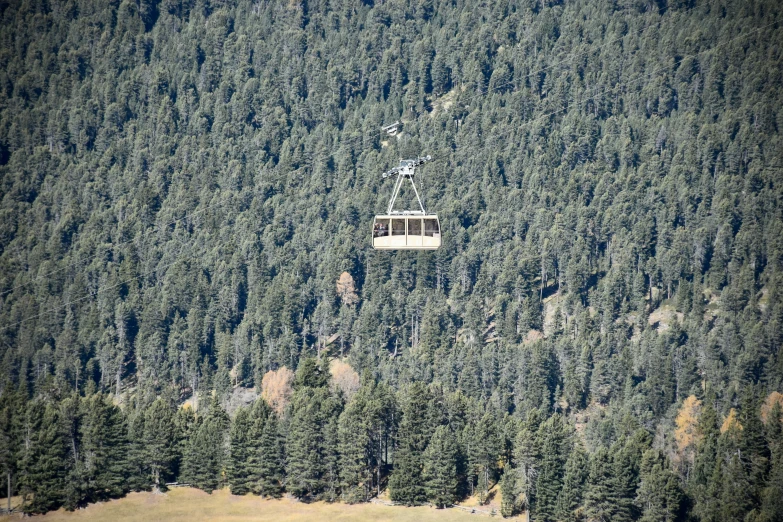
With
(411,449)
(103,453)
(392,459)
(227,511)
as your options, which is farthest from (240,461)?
(411,449)

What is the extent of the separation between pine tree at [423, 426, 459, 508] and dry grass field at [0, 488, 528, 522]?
6.93 feet

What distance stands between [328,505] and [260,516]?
286 inches

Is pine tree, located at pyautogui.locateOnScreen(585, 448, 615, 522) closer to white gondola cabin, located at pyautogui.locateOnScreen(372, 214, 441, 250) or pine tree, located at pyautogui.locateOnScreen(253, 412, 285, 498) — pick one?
pine tree, located at pyautogui.locateOnScreen(253, 412, 285, 498)

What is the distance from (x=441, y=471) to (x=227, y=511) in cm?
2186

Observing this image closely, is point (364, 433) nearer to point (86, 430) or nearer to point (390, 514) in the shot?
point (390, 514)

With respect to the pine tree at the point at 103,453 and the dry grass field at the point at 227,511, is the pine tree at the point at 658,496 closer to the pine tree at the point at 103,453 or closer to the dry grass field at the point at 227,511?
the dry grass field at the point at 227,511

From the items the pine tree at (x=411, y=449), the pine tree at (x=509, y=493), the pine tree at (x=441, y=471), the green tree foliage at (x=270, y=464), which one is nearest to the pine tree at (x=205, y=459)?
the green tree foliage at (x=270, y=464)

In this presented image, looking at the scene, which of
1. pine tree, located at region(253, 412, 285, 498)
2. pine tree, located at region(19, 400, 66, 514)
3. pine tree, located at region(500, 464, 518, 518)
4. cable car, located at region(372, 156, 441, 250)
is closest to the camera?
cable car, located at region(372, 156, 441, 250)

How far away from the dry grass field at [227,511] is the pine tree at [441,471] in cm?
211

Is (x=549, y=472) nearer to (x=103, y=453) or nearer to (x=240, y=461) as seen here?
(x=240, y=461)

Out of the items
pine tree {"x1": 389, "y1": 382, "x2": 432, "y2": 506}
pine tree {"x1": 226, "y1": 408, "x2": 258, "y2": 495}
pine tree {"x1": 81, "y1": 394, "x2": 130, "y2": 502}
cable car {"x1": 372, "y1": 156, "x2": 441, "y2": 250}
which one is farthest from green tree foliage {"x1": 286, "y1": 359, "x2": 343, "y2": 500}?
cable car {"x1": 372, "y1": 156, "x2": 441, "y2": 250}

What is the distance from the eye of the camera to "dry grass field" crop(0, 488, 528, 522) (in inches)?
6929

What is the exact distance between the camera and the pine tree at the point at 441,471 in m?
179

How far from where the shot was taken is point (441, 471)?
17925cm
